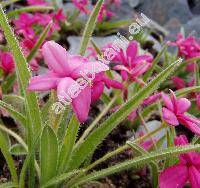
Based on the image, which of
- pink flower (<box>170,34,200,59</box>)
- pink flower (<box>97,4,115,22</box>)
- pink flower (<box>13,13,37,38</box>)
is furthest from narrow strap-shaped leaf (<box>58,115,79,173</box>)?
pink flower (<box>97,4,115,22</box>)

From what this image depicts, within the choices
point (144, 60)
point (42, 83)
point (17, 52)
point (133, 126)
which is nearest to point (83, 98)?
point (42, 83)

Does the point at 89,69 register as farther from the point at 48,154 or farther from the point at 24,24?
the point at 24,24

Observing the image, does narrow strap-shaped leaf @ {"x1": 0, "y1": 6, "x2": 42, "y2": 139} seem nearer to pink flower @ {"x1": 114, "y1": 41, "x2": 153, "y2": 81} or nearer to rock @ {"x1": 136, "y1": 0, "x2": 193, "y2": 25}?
pink flower @ {"x1": 114, "y1": 41, "x2": 153, "y2": 81}

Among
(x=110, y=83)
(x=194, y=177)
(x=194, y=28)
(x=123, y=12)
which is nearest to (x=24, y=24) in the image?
(x=110, y=83)

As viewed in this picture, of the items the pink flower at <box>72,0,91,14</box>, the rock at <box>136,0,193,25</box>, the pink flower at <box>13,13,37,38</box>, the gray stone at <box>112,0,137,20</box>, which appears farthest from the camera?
the rock at <box>136,0,193,25</box>

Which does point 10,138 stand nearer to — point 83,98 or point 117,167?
point 117,167

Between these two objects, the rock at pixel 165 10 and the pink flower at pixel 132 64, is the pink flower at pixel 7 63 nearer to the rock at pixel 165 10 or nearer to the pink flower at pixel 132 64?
the pink flower at pixel 132 64
